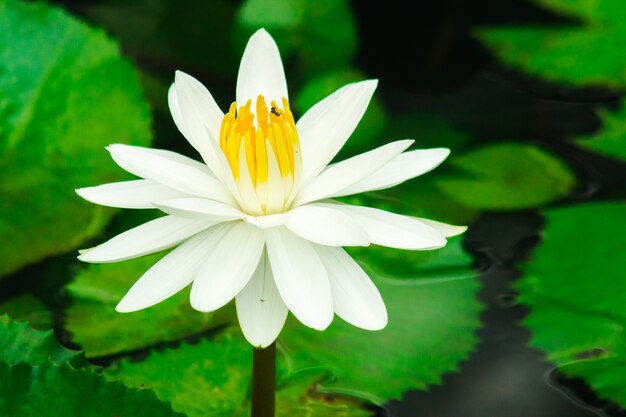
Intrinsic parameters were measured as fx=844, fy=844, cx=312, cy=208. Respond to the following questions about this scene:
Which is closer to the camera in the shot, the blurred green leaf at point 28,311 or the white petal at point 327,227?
the white petal at point 327,227

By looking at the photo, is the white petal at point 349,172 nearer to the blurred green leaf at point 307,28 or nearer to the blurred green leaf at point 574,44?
the blurred green leaf at point 307,28

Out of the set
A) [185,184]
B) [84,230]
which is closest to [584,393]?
[185,184]

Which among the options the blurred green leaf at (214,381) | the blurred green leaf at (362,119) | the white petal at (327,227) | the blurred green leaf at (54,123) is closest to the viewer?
the white petal at (327,227)

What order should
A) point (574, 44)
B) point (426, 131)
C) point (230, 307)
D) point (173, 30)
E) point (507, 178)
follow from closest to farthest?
point (230, 307), point (507, 178), point (426, 131), point (574, 44), point (173, 30)

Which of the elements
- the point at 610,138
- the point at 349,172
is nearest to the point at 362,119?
the point at 610,138

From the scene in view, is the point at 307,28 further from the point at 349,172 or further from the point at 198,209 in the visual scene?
the point at 198,209

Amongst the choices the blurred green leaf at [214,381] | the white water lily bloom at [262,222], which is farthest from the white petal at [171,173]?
the blurred green leaf at [214,381]

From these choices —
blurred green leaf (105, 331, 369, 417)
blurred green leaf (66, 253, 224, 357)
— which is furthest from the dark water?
blurred green leaf (66, 253, 224, 357)

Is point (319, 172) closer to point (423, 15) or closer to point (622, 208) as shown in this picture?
point (622, 208)
